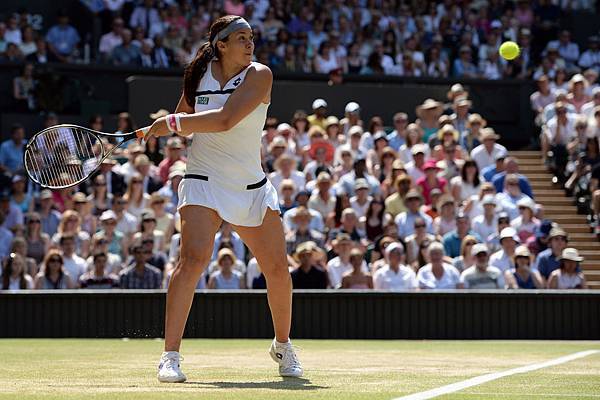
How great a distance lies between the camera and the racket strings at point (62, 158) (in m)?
7.36

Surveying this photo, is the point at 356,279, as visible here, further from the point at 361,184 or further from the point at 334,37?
the point at 334,37

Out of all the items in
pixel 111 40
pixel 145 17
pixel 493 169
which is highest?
pixel 145 17

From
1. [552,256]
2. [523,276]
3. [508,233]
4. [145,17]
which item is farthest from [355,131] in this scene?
[145,17]

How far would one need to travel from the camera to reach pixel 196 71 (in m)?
7.40

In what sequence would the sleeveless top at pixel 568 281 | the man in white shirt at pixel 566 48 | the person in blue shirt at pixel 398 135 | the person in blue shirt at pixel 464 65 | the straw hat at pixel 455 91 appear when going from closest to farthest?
the sleeveless top at pixel 568 281 < the person in blue shirt at pixel 398 135 < the straw hat at pixel 455 91 < the person in blue shirt at pixel 464 65 < the man in white shirt at pixel 566 48

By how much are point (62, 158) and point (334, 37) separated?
51.7ft

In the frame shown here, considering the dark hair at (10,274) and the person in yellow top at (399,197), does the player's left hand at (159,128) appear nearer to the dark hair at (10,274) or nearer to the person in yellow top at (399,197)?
the dark hair at (10,274)

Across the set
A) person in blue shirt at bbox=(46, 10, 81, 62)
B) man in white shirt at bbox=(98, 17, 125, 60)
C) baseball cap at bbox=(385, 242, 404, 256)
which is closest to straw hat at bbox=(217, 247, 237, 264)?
baseball cap at bbox=(385, 242, 404, 256)

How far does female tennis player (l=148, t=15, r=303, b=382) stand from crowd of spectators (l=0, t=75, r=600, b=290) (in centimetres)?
691

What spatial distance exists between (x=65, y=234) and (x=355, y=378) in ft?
28.5

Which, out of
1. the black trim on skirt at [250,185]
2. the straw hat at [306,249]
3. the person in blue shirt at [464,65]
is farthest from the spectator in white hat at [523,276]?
the person in blue shirt at [464,65]

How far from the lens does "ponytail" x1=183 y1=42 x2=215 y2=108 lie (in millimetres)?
7387

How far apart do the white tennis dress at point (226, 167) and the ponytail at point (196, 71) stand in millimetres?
28

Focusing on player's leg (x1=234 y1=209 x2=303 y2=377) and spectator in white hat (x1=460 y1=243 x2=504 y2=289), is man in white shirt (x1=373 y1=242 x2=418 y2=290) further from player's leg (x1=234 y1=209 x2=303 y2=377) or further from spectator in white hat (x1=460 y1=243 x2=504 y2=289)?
player's leg (x1=234 y1=209 x2=303 y2=377)
